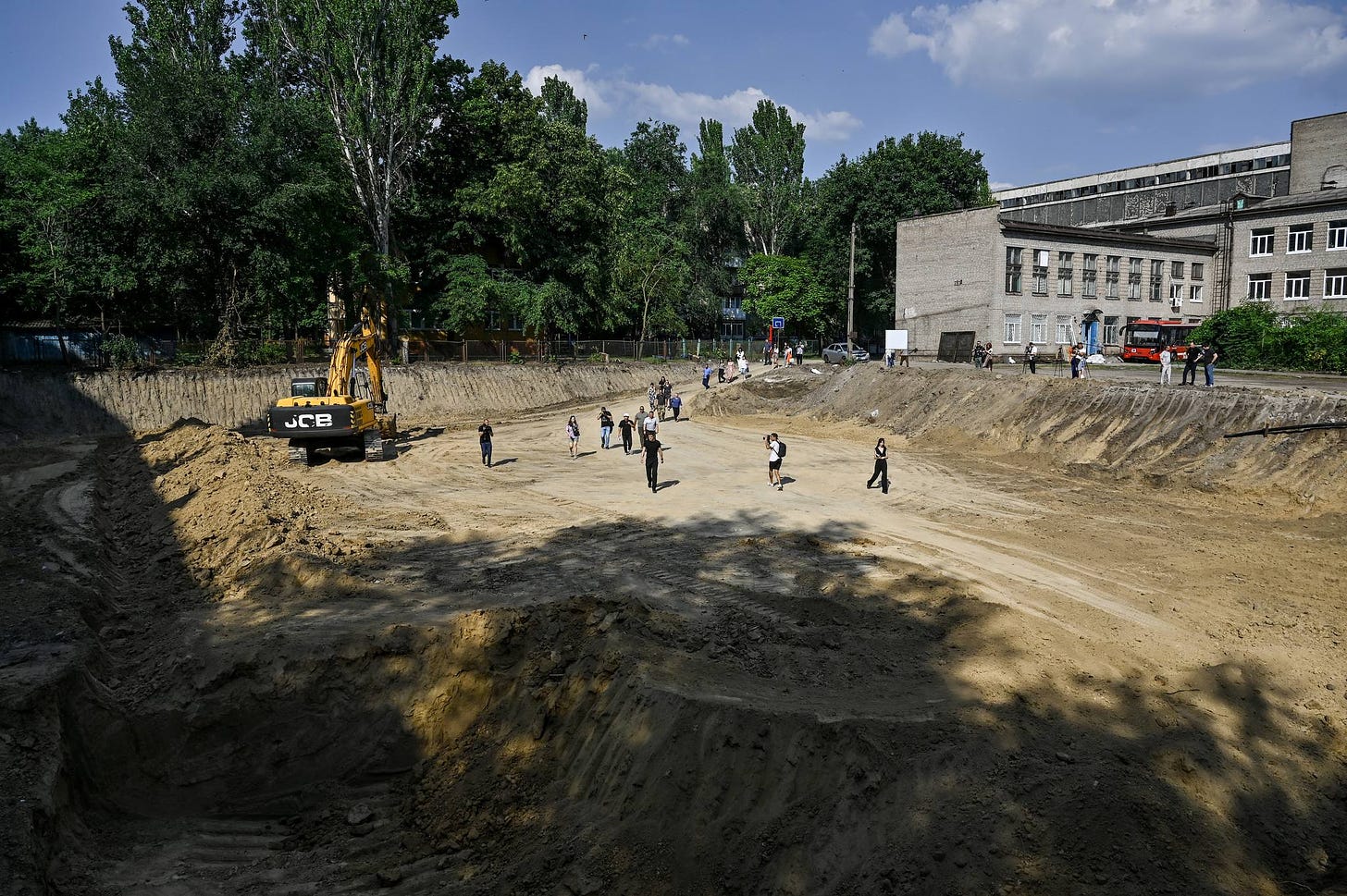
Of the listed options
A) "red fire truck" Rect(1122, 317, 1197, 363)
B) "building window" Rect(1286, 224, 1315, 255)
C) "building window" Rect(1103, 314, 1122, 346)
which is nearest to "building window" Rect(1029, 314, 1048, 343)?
"building window" Rect(1103, 314, 1122, 346)

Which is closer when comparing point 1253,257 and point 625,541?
point 625,541

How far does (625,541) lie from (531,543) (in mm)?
1892

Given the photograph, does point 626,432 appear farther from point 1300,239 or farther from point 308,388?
point 1300,239

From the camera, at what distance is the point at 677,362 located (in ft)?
184

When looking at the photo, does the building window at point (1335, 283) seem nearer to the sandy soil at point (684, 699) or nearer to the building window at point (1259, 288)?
the building window at point (1259, 288)

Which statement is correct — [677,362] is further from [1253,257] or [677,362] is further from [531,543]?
[531,543]

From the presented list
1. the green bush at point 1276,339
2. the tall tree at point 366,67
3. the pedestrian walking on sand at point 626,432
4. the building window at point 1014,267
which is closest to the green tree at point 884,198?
the building window at point 1014,267

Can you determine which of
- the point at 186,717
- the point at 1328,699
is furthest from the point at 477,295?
the point at 1328,699

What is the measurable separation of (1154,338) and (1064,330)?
17.3 ft

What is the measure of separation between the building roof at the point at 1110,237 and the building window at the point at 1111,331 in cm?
456

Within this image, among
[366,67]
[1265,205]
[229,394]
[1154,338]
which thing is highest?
[366,67]

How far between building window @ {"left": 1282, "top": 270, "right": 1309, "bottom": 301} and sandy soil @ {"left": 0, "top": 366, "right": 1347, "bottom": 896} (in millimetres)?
38044

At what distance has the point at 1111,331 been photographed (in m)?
50.9

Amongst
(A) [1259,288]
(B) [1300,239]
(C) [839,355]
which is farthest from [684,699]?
→ (A) [1259,288]
